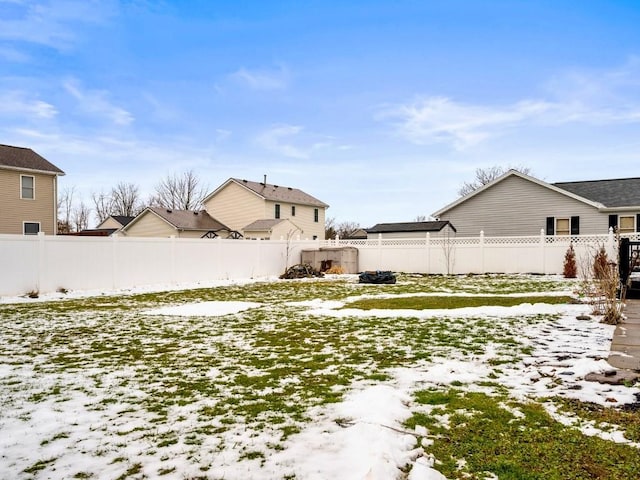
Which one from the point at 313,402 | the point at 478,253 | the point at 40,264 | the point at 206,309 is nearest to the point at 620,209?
the point at 478,253

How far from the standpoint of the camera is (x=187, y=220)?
31.4 m

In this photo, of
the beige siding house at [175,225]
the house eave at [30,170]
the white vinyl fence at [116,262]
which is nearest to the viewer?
the white vinyl fence at [116,262]

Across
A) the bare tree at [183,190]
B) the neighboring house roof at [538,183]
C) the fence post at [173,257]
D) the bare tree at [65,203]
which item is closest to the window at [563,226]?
the neighboring house roof at [538,183]

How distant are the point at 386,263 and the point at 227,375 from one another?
54.4 ft

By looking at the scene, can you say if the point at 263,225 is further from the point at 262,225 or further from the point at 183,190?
the point at 183,190

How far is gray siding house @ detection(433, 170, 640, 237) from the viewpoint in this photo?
63.5 feet

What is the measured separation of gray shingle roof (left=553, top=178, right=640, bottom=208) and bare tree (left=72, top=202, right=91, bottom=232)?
169 feet

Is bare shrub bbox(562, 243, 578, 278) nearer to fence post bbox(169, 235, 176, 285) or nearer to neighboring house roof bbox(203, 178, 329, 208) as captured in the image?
fence post bbox(169, 235, 176, 285)

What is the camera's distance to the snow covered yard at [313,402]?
238 centimetres

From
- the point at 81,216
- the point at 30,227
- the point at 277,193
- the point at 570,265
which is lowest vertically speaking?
the point at 570,265

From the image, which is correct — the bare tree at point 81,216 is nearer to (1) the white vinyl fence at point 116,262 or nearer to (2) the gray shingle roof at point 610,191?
(1) the white vinyl fence at point 116,262

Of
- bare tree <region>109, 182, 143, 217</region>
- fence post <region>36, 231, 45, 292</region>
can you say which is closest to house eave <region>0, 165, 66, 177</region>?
fence post <region>36, 231, 45, 292</region>

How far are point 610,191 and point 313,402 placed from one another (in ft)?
73.3

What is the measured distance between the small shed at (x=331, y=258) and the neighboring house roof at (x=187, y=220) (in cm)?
1296
